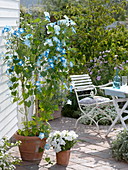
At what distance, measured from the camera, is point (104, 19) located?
7895 mm

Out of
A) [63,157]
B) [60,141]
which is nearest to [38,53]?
[60,141]

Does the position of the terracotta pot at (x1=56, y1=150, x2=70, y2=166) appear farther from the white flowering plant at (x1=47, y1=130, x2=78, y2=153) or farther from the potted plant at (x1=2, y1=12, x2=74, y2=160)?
the potted plant at (x1=2, y1=12, x2=74, y2=160)

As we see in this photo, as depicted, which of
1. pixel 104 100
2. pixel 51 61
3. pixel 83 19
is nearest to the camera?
pixel 51 61

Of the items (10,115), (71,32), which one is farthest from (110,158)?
(71,32)

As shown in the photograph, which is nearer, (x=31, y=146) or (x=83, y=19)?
(x=31, y=146)

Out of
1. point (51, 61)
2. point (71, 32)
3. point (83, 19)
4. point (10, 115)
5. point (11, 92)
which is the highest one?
point (83, 19)

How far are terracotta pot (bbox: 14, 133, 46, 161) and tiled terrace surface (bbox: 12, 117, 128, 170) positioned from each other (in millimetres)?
94

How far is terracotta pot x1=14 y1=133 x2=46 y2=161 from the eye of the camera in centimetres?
470

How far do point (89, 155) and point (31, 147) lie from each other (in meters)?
0.82

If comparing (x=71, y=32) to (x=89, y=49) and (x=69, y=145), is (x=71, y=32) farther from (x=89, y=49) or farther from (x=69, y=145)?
(x=89, y=49)

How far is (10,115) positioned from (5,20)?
1212 mm

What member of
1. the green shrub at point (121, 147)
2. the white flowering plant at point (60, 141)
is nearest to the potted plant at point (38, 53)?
the white flowering plant at point (60, 141)

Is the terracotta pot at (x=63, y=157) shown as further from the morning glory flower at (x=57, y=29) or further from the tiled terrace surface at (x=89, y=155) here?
the morning glory flower at (x=57, y=29)

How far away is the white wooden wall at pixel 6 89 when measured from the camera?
4484mm
